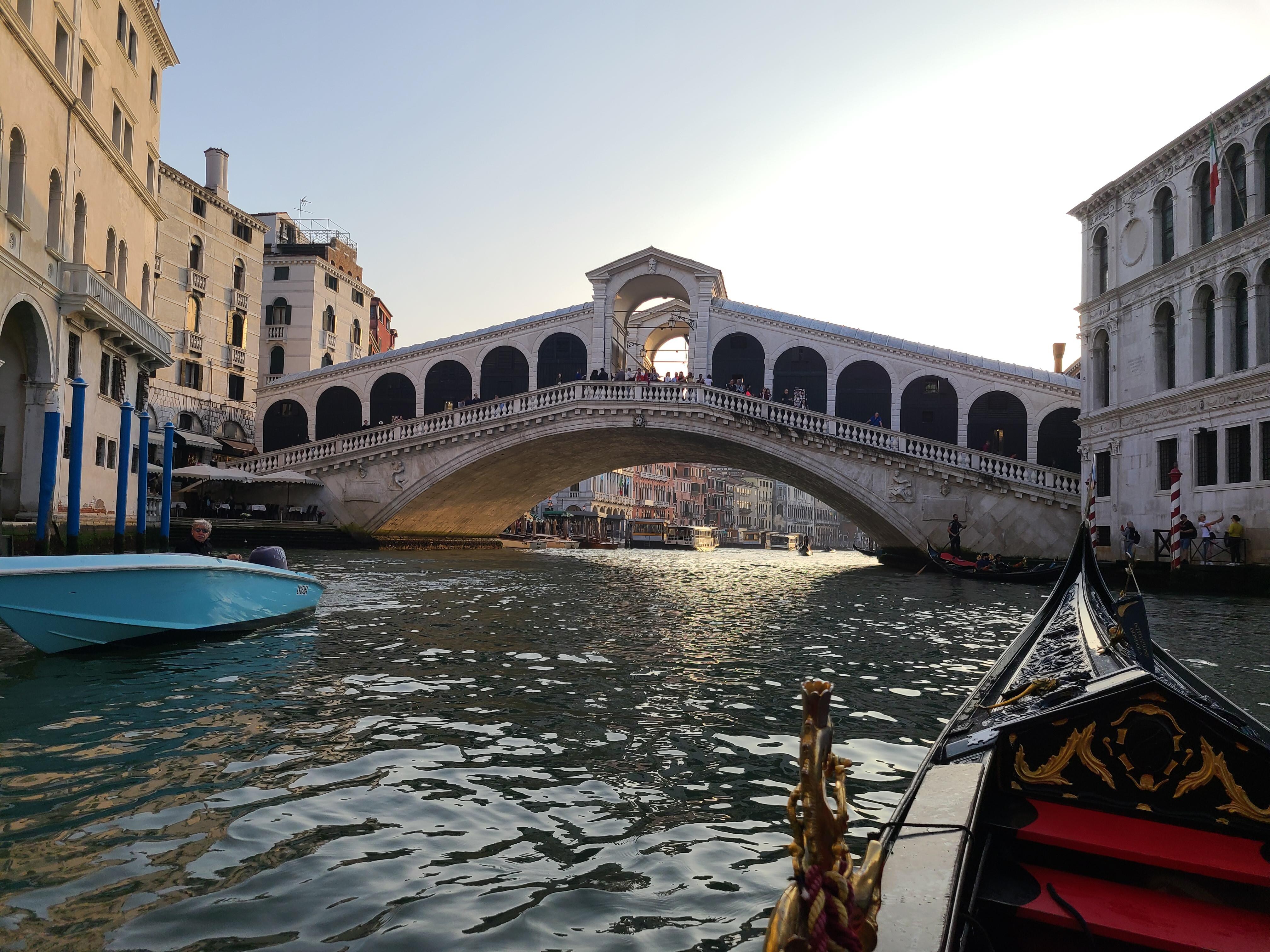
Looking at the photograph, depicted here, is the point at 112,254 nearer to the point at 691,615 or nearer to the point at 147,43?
the point at 147,43

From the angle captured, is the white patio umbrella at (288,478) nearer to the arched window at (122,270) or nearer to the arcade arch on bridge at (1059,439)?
the arched window at (122,270)

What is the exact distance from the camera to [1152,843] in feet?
6.28

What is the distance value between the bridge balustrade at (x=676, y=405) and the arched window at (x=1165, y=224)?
174 inches

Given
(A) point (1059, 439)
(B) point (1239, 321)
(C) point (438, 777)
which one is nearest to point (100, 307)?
(C) point (438, 777)

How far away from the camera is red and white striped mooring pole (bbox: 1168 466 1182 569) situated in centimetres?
1398

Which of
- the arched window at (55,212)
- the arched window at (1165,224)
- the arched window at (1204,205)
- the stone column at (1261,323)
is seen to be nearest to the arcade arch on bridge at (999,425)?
the arched window at (1165,224)

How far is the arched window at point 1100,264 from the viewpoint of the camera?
18.6 metres

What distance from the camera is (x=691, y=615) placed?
999 centimetres

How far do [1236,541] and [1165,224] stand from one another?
613 cm

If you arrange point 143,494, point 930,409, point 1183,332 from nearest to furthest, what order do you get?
point 143,494 < point 1183,332 < point 930,409

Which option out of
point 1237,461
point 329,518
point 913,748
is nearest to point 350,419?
point 329,518

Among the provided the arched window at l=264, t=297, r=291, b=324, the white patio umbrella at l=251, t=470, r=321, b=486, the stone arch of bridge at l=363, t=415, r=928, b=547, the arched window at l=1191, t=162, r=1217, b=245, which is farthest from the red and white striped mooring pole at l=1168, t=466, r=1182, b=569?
the arched window at l=264, t=297, r=291, b=324

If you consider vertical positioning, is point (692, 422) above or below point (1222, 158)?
below

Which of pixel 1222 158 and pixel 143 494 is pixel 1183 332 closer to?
pixel 1222 158
